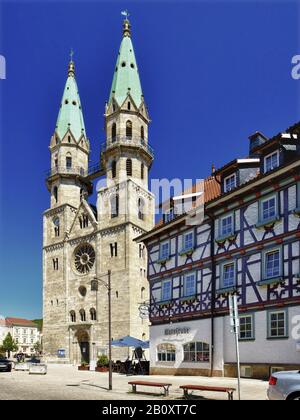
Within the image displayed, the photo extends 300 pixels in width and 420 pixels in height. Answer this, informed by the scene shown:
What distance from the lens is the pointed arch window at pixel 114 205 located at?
60.5 meters

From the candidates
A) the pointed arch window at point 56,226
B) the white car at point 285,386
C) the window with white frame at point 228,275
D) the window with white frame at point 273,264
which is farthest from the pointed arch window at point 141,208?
the white car at point 285,386

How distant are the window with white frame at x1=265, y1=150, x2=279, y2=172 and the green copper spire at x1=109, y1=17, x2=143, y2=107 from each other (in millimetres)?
42493

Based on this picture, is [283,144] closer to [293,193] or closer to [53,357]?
[293,193]

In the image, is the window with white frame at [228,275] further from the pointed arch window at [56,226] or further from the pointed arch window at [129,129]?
the pointed arch window at [56,226]

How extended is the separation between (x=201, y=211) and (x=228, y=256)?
3.46 metres

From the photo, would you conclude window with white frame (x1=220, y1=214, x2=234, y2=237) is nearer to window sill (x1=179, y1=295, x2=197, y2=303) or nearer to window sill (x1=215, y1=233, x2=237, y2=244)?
window sill (x1=215, y1=233, x2=237, y2=244)

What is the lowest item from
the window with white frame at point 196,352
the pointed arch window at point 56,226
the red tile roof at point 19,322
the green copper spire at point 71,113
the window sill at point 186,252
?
the red tile roof at point 19,322

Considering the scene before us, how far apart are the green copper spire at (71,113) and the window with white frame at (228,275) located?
4997cm

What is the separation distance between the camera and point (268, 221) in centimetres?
2302

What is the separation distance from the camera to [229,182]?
27.3 m

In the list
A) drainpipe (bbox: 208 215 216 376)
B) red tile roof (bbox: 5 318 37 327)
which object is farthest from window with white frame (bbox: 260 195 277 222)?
red tile roof (bbox: 5 318 37 327)

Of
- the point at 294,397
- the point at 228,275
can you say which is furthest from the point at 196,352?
the point at 294,397

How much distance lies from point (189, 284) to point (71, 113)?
5004 centimetres

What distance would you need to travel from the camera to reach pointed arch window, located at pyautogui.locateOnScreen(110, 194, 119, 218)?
199 ft
